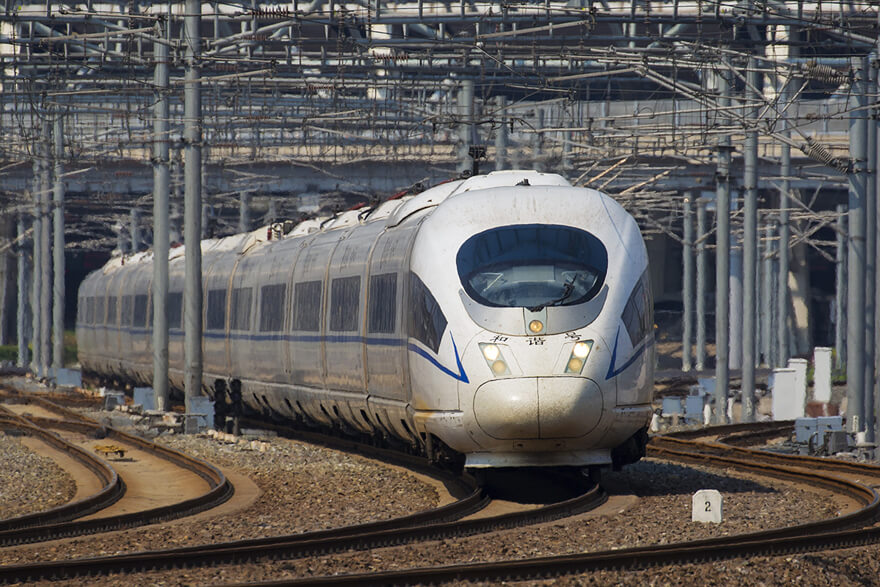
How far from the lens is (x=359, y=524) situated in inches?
458

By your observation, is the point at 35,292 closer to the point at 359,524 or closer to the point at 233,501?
the point at 233,501

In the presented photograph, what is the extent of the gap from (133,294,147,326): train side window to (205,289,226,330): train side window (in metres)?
6.68

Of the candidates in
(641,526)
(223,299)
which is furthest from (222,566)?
(223,299)

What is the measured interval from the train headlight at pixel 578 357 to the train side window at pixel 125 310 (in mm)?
25523

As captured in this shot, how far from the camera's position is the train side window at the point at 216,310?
90.5ft

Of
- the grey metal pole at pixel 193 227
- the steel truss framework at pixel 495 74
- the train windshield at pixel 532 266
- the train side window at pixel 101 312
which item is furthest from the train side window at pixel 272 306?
the train side window at pixel 101 312

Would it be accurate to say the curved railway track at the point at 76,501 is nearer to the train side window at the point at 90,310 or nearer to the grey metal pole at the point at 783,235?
the grey metal pole at the point at 783,235

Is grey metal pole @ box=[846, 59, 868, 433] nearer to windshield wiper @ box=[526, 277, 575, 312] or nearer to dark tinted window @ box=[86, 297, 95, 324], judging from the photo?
windshield wiper @ box=[526, 277, 575, 312]

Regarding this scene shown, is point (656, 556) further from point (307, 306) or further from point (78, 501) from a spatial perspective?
point (307, 306)

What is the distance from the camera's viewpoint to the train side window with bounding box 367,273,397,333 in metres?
16.4

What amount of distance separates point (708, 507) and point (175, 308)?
69.5ft

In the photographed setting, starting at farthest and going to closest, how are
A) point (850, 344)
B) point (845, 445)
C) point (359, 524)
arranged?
point (850, 344), point (845, 445), point (359, 524)

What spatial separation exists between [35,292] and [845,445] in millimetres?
34008

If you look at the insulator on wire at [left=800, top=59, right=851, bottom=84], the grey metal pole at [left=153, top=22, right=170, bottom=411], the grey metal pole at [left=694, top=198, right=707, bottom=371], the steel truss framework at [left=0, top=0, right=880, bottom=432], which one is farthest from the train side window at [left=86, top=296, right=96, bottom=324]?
the insulator on wire at [left=800, top=59, right=851, bottom=84]
